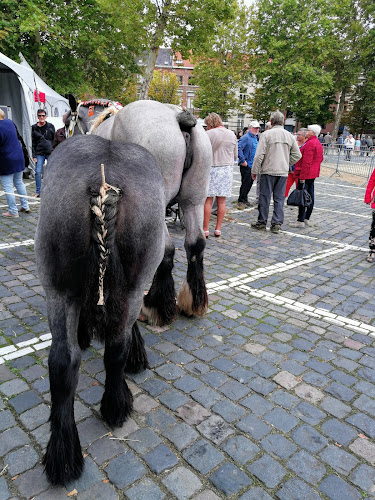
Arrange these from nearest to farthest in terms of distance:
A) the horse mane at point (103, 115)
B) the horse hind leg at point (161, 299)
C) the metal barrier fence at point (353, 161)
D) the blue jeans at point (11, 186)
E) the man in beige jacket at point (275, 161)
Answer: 1. the horse mane at point (103, 115)
2. the horse hind leg at point (161, 299)
3. the blue jeans at point (11, 186)
4. the man in beige jacket at point (275, 161)
5. the metal barrier fence at point (353, 161)

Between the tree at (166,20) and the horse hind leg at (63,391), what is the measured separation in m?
18.8

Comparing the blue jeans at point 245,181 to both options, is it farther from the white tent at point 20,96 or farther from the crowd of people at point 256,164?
the white tent at point 20,96

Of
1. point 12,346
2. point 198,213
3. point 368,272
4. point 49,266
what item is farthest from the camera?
point 368,272

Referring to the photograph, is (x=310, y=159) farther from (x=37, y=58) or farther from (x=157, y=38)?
(x=37, y=58)

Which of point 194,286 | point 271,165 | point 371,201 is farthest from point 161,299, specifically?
point 271,165

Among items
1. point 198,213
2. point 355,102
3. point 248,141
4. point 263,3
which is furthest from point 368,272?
point 355,102

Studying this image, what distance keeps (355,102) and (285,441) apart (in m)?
54.2

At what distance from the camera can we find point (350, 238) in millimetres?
7605

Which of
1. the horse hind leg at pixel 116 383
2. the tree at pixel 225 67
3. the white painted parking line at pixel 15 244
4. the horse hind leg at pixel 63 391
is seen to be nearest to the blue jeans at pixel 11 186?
the white painted parking line at pixel 15 244

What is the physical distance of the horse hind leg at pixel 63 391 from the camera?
6.39 feet

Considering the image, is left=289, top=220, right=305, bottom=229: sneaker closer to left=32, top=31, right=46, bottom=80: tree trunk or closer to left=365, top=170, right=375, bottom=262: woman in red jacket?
left=365, top=170, right=375, bottom=262: woman in red jacket

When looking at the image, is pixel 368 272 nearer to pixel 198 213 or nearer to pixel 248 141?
pixel 198 213

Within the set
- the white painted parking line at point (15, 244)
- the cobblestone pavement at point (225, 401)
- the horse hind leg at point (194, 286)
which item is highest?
the horse hind leg at point (194, 286)

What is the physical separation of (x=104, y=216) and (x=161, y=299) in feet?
6.68
